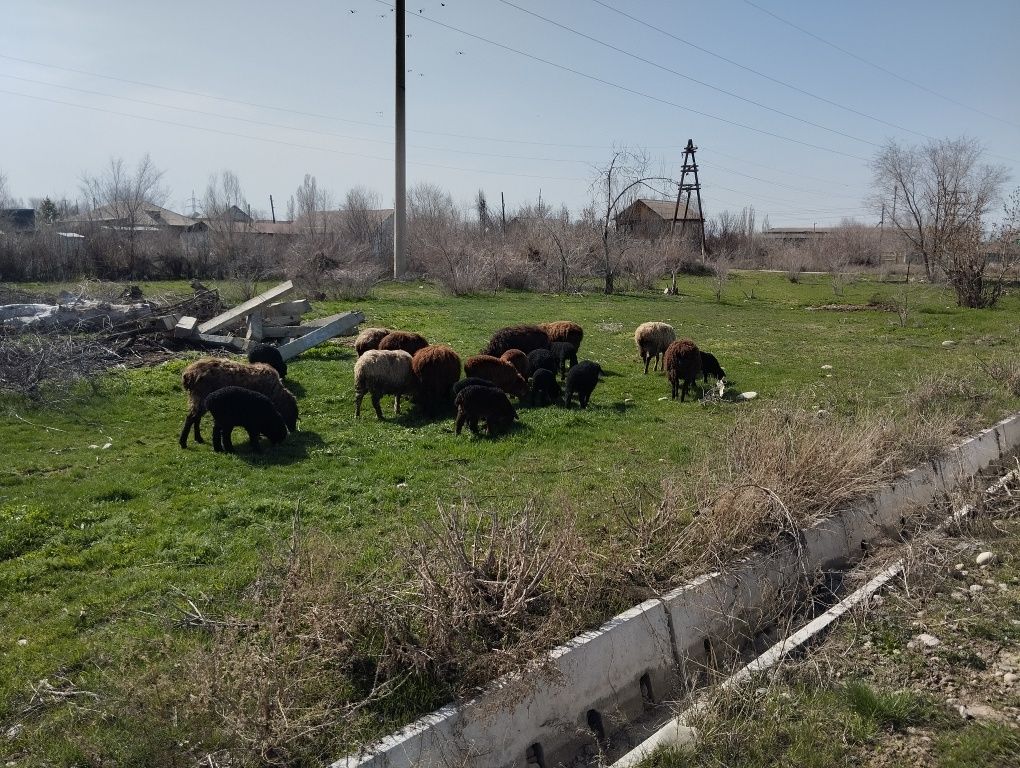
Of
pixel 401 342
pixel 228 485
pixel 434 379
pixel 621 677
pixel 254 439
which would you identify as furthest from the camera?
pixel 401 342

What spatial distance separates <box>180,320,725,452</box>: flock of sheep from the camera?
33.8 feet

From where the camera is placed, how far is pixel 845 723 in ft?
15.6

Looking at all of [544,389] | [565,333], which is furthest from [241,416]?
[565,333]

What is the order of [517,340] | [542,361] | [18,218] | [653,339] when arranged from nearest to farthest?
[542,361] → [517,340] → [653,339] → [18,218]

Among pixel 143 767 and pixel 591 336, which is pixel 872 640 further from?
pixel 591 336

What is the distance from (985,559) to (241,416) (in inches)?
334

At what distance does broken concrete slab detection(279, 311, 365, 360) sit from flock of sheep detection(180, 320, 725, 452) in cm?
159

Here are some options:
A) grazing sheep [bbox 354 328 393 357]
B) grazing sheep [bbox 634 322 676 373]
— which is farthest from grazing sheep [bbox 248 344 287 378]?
grazing sheep [bbox 634 322 676 373]

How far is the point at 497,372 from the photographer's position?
12992 mm

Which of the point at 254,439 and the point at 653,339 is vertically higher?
the point at 653,339

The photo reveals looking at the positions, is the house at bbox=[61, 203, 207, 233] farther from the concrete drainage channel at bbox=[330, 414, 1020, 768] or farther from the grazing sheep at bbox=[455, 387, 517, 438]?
the concrete drainage channel at bbox=[330, 414, 1020, 768]

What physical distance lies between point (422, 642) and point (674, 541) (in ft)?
7.99

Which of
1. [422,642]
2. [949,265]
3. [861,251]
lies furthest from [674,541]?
[861,251]

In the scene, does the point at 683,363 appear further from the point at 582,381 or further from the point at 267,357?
the point at 267,357
